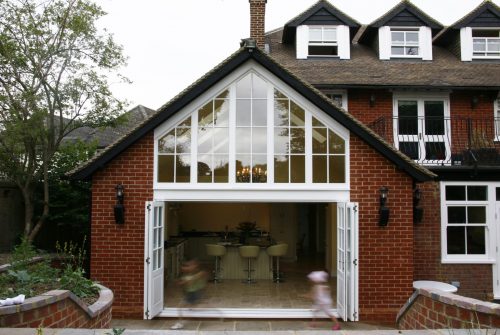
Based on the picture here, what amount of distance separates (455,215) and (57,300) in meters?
8.93

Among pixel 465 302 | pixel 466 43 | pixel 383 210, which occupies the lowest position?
pixel 465 302

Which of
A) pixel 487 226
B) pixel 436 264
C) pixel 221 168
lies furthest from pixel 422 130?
pixel 221 168

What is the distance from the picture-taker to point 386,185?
344 inches

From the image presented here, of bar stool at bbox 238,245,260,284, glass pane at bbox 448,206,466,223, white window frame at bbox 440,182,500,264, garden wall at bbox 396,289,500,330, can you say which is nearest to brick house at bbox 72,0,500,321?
white window frame at bbox 440,182,500,264

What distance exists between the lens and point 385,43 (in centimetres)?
1352

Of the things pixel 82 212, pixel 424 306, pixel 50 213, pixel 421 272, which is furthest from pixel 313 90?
pixel 50 213

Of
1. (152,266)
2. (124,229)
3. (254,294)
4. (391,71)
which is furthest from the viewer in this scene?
(391,71)

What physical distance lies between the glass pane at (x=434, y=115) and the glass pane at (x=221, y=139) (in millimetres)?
6063

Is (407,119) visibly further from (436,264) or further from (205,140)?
(205,140)

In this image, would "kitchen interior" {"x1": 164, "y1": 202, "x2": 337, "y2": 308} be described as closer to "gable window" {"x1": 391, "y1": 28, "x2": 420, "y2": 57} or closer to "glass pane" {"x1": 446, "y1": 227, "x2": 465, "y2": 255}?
"glass pane" {"x1": 446, "y1": 227, "x2": 465, "y2": 255}

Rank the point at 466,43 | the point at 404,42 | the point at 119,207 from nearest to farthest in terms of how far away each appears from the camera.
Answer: the point at 119,207 → the point at 466,43 → the point at 404,42

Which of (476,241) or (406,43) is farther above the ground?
(406,43)

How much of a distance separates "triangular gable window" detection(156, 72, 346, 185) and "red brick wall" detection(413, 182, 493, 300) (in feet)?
10.1

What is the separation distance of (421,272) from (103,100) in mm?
8759
